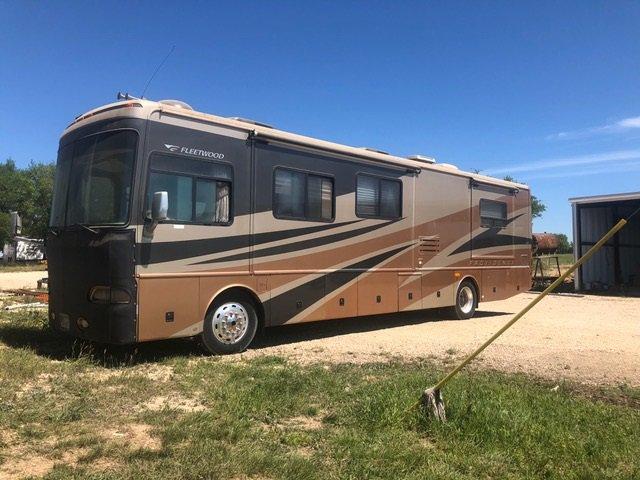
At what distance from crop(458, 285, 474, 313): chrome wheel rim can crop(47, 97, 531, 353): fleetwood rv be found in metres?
2.05

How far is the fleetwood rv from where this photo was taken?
24.1 feet

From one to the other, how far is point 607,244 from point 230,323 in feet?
74.8

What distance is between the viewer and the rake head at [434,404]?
4957 millimetres

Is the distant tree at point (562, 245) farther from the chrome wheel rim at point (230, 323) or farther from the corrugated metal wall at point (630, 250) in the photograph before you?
the chrome wheel rim at point (230, 323)

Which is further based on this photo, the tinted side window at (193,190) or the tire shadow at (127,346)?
the tire shadow at (127,346)

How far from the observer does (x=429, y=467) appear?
412 cm

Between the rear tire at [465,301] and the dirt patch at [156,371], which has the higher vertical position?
the rear tire at [465,301]

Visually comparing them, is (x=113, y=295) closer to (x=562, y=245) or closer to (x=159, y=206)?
(x=159, y=206)

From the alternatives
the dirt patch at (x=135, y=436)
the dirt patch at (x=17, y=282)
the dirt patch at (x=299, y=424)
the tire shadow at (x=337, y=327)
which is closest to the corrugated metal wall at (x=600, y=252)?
the tire shadow at (x=337, y=327)

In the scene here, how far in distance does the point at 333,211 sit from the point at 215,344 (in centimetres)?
317

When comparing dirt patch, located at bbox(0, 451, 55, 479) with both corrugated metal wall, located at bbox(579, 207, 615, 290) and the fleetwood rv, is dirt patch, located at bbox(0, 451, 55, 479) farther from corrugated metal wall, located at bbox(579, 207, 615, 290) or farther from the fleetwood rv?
corrugated metal wall, located at bbox(579, 207, 615, 290)

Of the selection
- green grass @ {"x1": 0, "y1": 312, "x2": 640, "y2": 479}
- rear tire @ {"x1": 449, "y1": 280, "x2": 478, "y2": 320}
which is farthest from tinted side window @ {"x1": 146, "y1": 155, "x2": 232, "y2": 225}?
rear tire @ {"x1": 449, "y1": 280, "x2": 478, "y2": 320}

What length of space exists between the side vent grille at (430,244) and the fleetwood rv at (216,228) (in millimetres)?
186

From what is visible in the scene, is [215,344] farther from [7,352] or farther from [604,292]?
[604,292]
